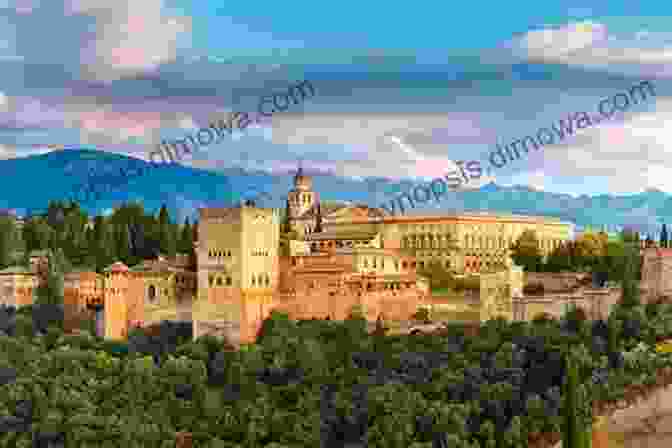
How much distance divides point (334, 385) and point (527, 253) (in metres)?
16.0

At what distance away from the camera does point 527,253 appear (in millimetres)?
57031

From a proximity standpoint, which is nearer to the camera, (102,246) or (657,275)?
(657,275)

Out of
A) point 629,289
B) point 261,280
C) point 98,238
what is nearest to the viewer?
point 629,289

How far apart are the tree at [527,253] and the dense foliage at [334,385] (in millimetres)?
10383

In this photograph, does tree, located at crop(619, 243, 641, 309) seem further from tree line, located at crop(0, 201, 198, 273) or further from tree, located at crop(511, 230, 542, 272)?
tree line, located at crop(0, 201, 198, 273)

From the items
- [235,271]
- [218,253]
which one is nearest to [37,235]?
[218,253]

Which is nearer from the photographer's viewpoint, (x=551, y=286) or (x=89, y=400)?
(x=89, y=400)

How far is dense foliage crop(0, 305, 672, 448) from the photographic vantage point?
4097 cm

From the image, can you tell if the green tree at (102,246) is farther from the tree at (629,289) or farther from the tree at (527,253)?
the tree at (629,289)

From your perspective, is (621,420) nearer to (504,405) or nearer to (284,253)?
(504,405)

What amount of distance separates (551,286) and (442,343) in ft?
25.7

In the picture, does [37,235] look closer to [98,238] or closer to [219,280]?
[98,238]

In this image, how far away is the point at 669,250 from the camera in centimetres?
4706

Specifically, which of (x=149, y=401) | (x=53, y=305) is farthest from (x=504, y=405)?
(x=53, y=305)
